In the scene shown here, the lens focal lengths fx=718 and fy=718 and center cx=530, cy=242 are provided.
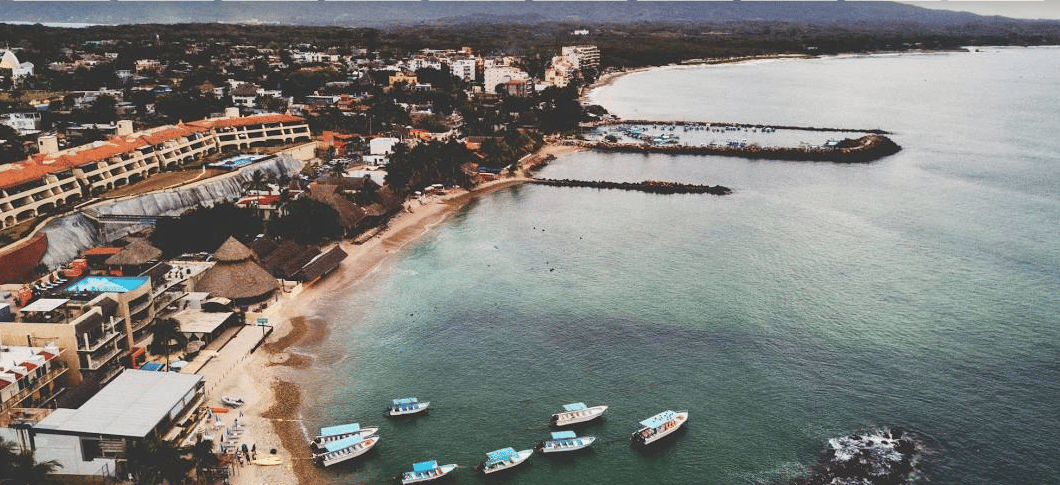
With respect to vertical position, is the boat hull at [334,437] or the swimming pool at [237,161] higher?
the swimming pool at [237,161]

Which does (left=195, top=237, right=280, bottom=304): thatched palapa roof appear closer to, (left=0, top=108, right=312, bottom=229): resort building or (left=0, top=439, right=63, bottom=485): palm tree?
(left=0, top=108, right=312, bottom=229): resort building

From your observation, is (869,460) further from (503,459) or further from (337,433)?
(337,433)

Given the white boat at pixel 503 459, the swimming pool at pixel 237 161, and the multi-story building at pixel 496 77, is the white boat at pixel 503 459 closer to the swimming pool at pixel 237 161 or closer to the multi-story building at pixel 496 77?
the swimming pool at pixel 237 161

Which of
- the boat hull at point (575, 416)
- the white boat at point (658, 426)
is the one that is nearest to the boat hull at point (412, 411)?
the boat hull at point (575, 416)

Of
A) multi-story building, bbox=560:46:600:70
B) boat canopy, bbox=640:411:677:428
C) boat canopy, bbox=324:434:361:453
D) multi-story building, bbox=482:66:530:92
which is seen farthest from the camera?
multi-story building, bbox=560:46:600:70

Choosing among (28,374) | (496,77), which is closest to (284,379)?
(28,374)

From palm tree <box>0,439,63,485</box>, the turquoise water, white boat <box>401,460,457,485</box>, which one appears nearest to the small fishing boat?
the turquoise water
